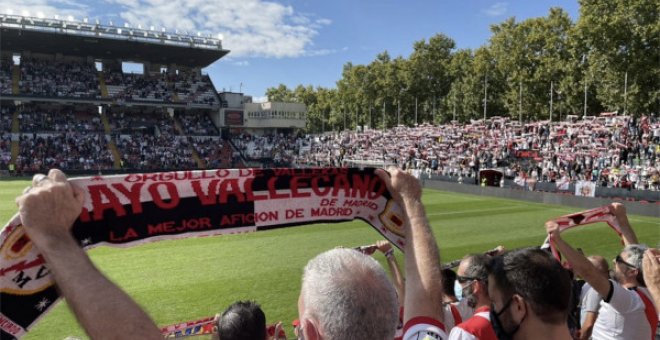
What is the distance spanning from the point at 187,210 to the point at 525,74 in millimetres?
59359

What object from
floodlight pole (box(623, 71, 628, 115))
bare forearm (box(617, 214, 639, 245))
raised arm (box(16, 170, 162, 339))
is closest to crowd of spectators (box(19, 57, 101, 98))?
floodlight pole (box(623, 71, 628, 115))

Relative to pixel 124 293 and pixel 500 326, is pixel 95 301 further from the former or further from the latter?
pixel 500 326

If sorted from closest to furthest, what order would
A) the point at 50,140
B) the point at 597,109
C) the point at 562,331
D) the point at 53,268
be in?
the point at 53,268, the point at 562,331, the point at 50,140, the point at 597,109

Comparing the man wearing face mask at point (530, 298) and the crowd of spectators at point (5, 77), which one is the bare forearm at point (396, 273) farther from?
the crowd of spectators at point (5, 77)

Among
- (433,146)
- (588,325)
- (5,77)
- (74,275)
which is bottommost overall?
(588,325)

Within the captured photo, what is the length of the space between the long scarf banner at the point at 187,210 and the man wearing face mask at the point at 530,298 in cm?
117

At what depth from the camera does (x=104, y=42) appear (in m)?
51.6

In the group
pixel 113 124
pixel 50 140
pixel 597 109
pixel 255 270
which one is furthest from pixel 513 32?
pixel 255 270

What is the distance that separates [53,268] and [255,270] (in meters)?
9.52

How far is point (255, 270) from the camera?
10.9 meters

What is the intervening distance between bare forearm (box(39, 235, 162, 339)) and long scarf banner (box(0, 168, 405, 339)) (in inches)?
36.5

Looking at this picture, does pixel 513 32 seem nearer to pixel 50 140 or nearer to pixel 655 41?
pixel 655 41

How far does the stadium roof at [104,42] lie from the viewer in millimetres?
47531

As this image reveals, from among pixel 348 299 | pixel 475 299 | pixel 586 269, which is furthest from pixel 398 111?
pixel 348 299
